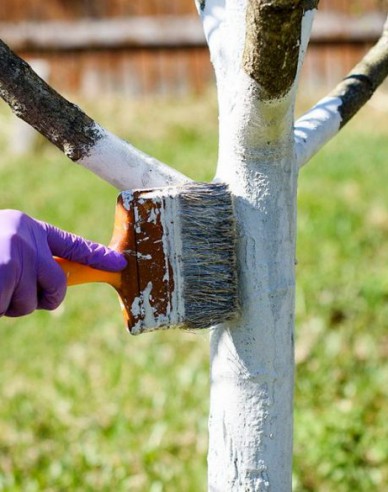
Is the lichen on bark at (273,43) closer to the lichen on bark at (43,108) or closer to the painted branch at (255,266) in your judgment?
the painted branch at (255,266)

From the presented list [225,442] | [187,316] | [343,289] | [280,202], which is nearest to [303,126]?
[280,202]

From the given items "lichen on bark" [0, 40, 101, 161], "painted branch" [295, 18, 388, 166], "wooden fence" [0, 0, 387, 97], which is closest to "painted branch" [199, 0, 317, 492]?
"painted branch" [295, 18, 388, 166]

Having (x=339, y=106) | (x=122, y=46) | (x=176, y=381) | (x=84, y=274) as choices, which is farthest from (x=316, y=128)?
(x=122, y=46)

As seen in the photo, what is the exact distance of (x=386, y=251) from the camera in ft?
13.6

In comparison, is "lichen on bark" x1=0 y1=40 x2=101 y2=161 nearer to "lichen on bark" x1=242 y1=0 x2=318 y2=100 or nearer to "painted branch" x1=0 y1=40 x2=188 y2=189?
"painted branch" x1=0 y1=40 x2=188 y2=189

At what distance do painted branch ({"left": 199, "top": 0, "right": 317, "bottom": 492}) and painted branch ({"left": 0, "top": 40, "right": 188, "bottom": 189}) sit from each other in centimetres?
13

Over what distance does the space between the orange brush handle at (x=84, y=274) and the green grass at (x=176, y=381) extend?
4.47 feet

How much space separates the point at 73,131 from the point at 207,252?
0.91 ft

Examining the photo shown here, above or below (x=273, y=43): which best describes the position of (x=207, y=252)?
below

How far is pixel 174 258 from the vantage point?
1.43 metres

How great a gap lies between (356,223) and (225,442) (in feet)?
9.68

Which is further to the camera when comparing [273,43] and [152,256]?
[152,256]

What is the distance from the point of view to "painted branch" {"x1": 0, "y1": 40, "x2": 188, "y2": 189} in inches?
55.1

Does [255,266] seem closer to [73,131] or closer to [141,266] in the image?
[141,266]
